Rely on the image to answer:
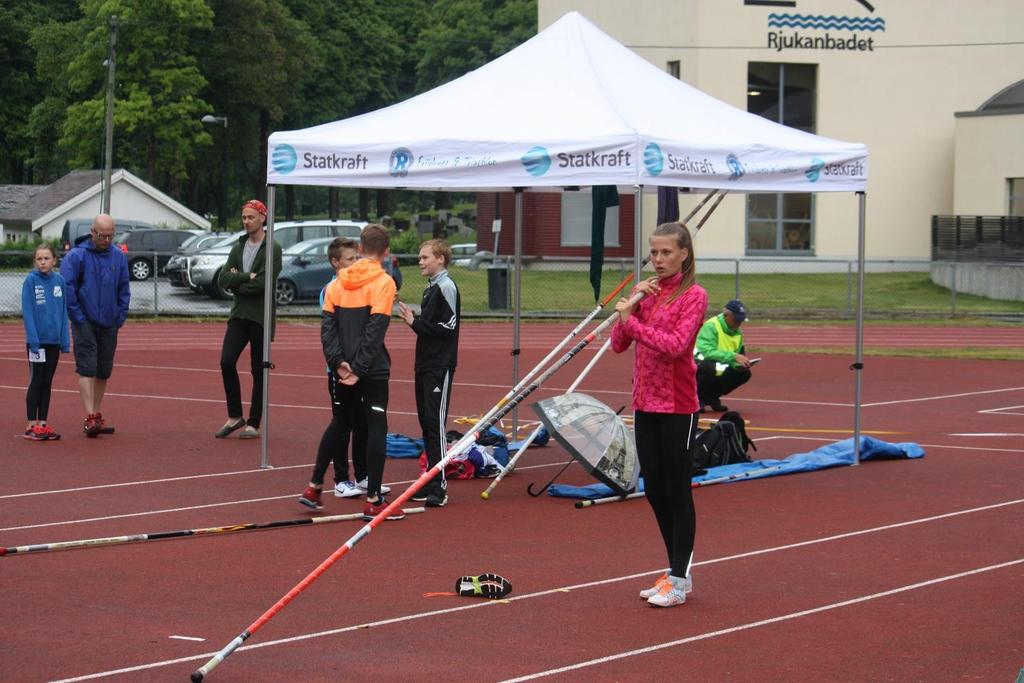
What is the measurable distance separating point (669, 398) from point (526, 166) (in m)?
3.75

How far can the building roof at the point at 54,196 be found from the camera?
6575 cm

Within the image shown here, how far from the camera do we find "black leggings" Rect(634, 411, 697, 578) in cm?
721

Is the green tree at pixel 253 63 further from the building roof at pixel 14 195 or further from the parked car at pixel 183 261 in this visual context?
the parked car at pixel 183 261

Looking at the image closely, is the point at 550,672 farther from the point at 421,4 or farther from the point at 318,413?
the point at 421,4

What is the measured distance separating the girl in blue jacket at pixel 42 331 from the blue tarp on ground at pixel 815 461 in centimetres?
499

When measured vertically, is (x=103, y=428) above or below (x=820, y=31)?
below

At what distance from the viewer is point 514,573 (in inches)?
315

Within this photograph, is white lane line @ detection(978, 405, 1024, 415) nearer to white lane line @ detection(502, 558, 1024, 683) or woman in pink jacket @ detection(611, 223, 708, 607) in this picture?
white lane line @ detection(502, 558, 1024, 683)

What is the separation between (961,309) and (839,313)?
134 inches

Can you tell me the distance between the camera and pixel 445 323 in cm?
1002

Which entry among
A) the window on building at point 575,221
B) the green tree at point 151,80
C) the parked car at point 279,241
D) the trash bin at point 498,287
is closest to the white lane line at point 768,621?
the trash bin at point 498,287

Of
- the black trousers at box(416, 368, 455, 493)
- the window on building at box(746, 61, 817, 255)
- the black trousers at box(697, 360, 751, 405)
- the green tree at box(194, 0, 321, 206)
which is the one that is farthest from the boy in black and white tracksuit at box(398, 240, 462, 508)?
the green tree at box(194, 0, 321, 206)

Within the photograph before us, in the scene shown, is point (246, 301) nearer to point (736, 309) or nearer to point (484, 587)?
point (736, 309)

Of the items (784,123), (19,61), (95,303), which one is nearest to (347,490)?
(95,303)
